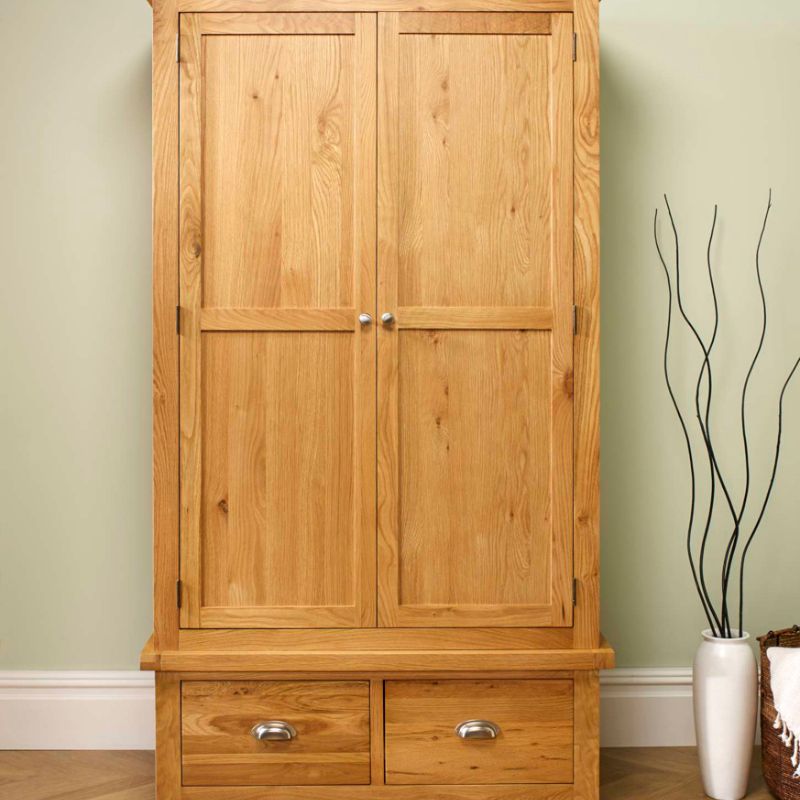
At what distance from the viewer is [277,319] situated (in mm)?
2025

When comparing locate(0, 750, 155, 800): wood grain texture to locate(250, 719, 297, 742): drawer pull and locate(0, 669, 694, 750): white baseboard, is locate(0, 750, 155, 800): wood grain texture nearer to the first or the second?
locate(0, 669, 694, 750): white baseboard

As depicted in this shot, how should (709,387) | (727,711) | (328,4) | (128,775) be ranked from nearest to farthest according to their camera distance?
(328,4) < (727,711) < (128,775) < (709,387)

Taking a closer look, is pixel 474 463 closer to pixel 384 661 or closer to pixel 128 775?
pixel 384 661

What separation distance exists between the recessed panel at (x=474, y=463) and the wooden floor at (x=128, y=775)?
65 centimetres

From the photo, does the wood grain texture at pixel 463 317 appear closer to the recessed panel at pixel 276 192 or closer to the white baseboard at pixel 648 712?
the recessed panel at pixel 276 192

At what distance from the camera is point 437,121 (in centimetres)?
203

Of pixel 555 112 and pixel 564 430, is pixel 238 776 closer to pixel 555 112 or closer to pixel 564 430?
pixel 564 430

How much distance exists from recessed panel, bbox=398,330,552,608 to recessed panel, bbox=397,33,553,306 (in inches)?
5.1

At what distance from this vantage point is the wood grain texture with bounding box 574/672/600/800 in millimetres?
2025

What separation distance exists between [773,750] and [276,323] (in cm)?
163

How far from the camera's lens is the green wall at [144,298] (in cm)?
248

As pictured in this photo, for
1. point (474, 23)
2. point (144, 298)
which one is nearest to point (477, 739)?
point (144, 298)

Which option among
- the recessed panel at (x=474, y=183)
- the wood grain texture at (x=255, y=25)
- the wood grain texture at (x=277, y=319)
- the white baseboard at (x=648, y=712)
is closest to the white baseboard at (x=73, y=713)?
the wood grain texture at (x=277, y=319)

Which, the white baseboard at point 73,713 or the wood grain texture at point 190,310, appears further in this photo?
the white baseboard at point 73,713
